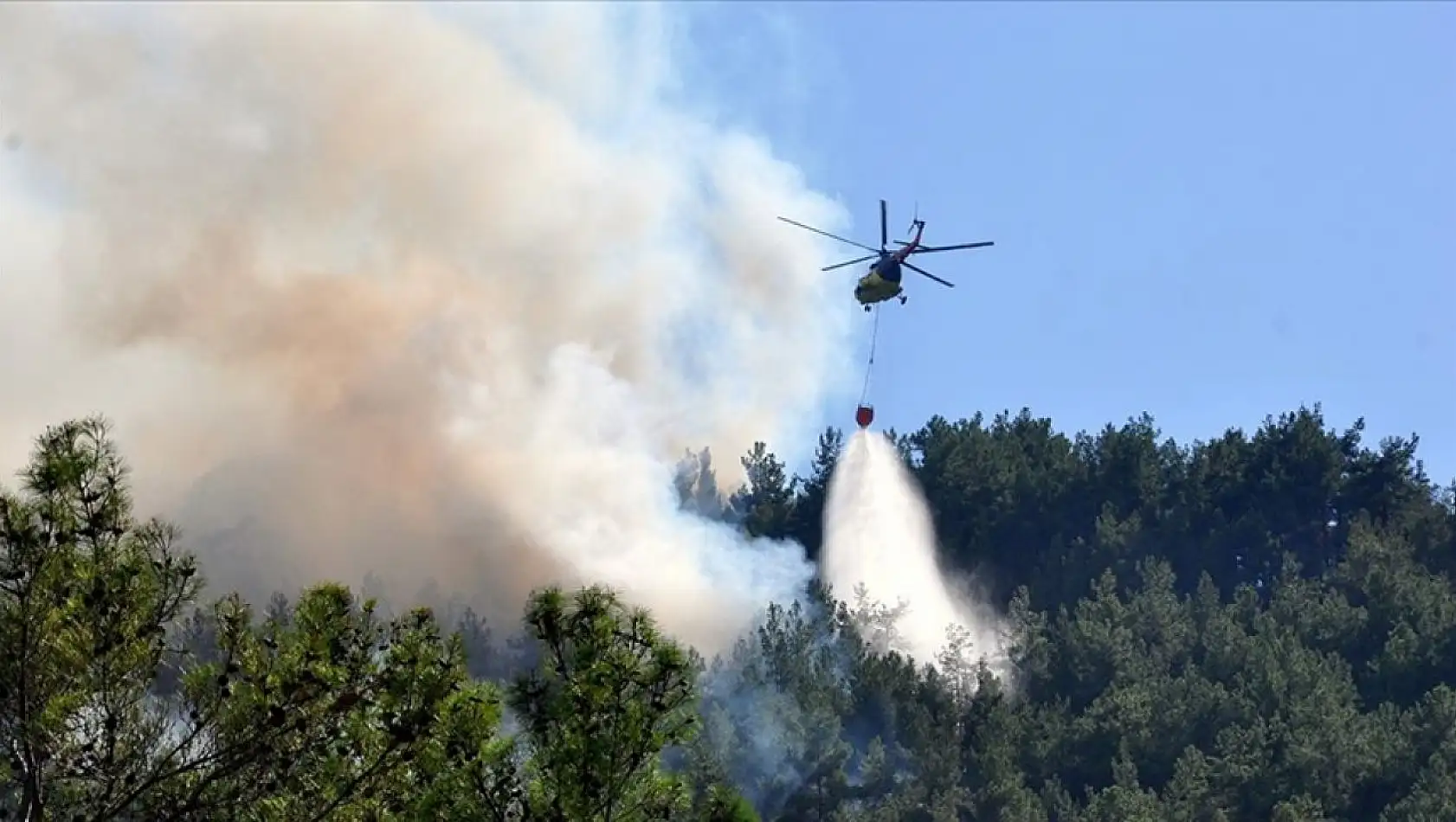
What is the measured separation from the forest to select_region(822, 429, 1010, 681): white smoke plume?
1.81 m

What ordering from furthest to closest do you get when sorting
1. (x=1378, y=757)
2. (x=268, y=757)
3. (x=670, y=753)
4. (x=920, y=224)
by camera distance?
(x=1378, y=757) < (x=670, y=753) < (x=920, y=224) < (x=268, y=757)

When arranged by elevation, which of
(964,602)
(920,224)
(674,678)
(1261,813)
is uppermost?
(964,602)

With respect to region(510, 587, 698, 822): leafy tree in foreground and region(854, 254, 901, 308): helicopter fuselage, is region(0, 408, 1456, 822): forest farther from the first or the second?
region(854, 254, 901, 308): helicopter fuselage

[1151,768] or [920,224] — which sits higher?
[920,224]

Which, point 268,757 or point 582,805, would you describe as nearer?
point 268,757

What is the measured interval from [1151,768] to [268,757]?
8404cm

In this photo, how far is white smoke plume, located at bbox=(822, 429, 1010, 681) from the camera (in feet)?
395

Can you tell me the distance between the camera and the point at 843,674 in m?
109

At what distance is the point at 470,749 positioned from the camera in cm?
2522

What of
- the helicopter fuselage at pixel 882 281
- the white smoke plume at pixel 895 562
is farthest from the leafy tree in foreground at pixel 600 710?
the white smoke plume at pixel 895 562

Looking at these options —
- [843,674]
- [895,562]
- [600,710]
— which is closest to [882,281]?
[843,674]

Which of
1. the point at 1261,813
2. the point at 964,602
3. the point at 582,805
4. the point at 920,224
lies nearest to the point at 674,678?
the point at 582,805

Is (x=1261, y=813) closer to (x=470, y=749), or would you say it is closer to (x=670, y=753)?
(x=670, y=753)

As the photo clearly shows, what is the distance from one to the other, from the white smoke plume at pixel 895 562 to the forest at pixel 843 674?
5.94 ft
